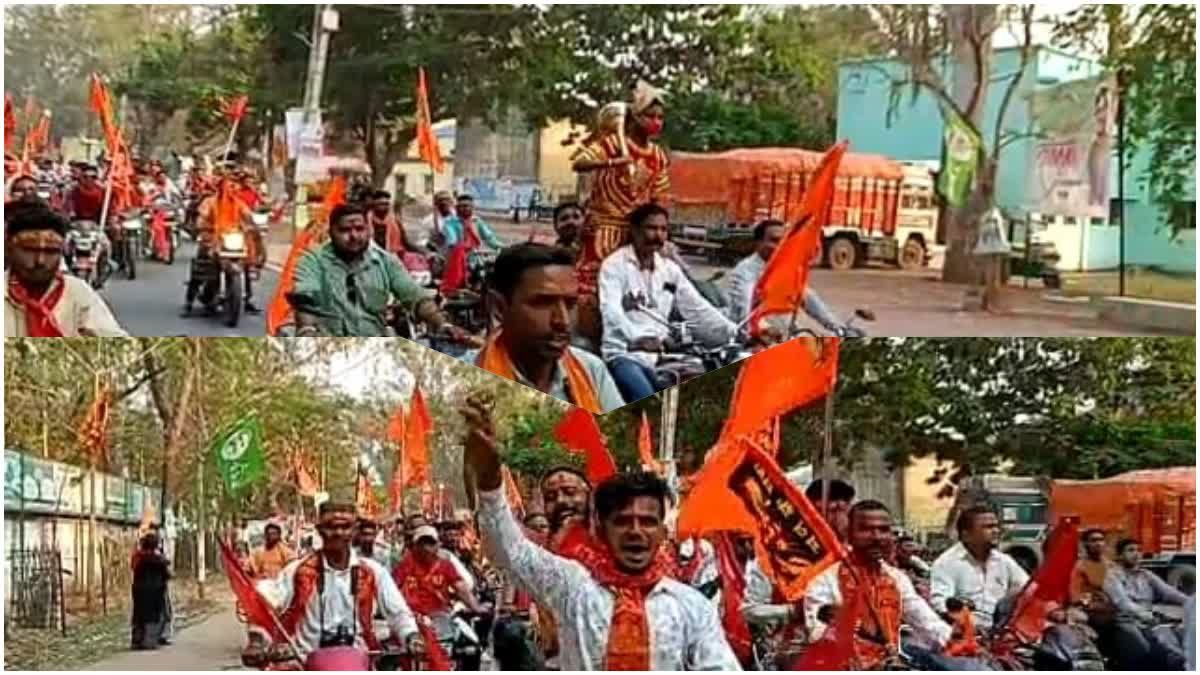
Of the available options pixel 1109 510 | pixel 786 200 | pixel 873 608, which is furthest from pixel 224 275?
pixel 1109 510

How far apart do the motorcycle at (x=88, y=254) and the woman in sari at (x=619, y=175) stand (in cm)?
113

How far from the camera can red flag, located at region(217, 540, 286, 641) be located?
14.9ft

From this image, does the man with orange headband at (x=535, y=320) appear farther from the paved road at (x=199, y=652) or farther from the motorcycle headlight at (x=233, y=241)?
the paved road at (x=199, y=652)

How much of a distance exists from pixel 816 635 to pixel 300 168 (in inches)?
67.0

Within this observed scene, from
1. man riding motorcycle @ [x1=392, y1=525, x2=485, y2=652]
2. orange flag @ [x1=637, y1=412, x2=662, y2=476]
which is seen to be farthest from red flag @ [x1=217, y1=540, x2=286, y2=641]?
orange flag @ [x1=637, y1=412, x2=662, y2=476]

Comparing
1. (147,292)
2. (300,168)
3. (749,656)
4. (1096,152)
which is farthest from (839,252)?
(147,292)

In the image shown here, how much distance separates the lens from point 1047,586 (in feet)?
15.5

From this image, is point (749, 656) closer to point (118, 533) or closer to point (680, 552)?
point (680, 552)

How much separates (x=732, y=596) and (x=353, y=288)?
118cm

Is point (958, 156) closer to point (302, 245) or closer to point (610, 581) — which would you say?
point (610, 581)

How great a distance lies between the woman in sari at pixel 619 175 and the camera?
453 centimetres

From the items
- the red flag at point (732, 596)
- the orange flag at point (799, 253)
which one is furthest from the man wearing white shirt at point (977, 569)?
the orange flag at point (799, 253)

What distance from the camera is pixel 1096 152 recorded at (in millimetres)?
4633

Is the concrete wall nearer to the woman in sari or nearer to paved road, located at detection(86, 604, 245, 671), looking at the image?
the woman in sari
